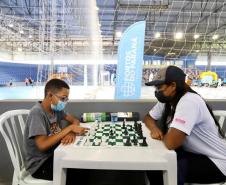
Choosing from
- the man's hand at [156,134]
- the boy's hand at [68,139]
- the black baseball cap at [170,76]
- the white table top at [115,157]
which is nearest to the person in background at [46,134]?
the boy's hand at [68,139]

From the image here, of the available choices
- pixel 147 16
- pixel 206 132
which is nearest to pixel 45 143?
pixel 206 132

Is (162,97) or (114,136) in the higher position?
(162,97)

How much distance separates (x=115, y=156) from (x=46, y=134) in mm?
444

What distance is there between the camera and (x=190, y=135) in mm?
1464

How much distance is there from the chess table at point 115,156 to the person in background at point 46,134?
99 millimetres

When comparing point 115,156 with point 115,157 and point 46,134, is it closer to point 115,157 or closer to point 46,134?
point 115,157

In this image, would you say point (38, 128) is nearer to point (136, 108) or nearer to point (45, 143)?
point (45, 143)

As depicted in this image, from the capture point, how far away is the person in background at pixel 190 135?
4.46ft

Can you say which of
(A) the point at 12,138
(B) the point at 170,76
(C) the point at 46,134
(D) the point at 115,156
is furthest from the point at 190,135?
(A) the point at 12,138

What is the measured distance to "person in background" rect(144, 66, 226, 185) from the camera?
1359 mm

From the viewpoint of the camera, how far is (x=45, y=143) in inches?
56.6

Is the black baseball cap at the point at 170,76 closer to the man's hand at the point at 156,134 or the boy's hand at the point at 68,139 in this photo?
the man's hand at the point at 156,134

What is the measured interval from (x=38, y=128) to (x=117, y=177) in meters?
1.12

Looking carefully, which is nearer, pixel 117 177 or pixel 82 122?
pixel 82 122
